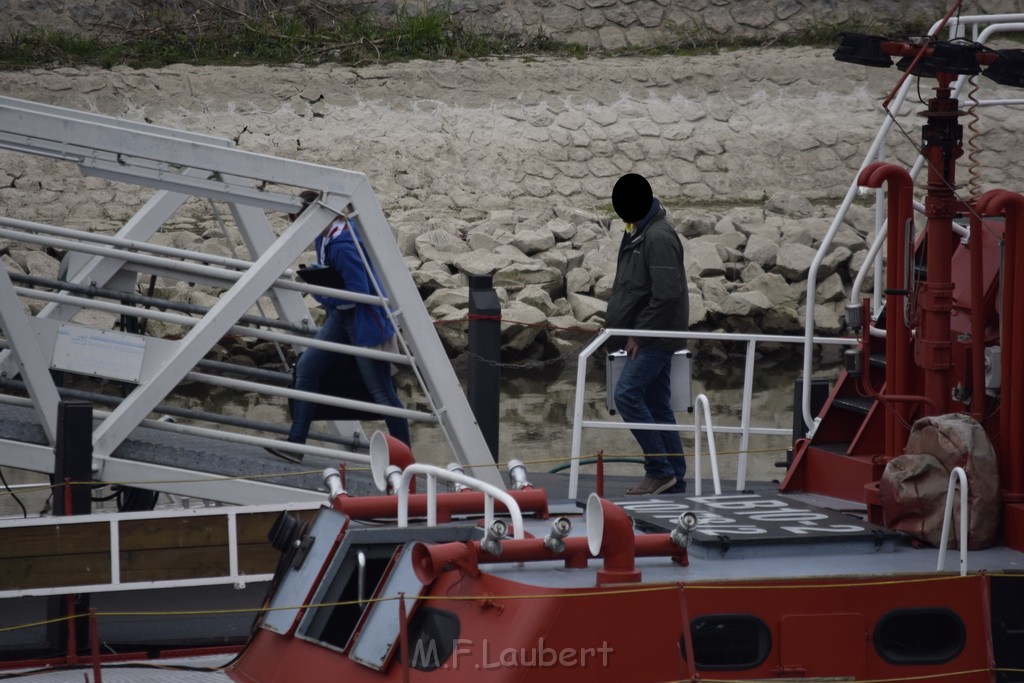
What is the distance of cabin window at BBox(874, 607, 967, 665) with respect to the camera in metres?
4.84

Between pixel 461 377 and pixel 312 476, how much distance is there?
8101mm

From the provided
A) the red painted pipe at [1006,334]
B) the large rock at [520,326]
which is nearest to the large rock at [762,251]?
the large rock at [520,326]

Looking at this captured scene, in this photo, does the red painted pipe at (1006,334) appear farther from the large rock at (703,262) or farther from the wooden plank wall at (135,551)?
the large rock at (703,262)

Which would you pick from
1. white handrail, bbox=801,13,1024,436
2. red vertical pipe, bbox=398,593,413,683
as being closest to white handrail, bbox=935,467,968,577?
white handrail, bbox=801,13,1024,436

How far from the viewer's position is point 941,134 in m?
5.68

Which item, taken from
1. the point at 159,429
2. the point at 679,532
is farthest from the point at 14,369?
the point at 679,532

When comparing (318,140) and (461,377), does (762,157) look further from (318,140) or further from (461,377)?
(461,377)

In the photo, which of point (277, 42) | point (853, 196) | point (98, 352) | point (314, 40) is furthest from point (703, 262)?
point (853, 196)

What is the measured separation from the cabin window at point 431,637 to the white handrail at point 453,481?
358mm

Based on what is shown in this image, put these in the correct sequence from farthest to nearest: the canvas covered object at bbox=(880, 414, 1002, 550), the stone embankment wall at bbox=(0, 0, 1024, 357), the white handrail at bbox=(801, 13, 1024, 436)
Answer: the stone embankment wall at bbox=(0, 0, 1024, 357)
the white handrail at bbox=(801, 13, 1024, 436)
the canvas covered object at bbox=(880, 414, 1002, 550)

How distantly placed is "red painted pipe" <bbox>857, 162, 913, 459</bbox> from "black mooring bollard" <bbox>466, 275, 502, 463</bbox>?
337 centimetres

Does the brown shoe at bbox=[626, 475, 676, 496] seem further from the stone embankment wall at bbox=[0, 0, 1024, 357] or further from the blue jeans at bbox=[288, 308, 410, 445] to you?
the stone embankment wall at bbox=[0, 0, 1024, 357]

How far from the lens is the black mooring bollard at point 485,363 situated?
8.80 m

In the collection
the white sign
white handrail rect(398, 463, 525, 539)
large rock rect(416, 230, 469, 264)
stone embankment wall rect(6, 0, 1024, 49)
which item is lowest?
white handrail rect(398, 463, 525, 539)
